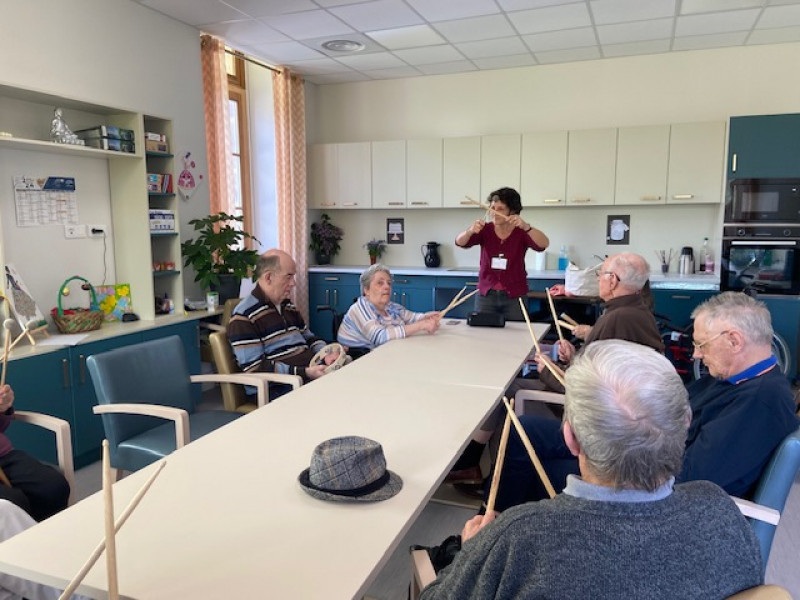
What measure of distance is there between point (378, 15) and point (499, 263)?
82.8 inches

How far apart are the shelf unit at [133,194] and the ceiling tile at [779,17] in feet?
15.0

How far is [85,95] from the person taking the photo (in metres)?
3.77

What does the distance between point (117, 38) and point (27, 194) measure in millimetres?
1297

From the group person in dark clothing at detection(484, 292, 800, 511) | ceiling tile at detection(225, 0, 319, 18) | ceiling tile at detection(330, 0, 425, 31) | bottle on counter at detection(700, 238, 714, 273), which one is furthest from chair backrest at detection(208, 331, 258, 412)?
bottle on counter at detection(700, 238, 714, 273)

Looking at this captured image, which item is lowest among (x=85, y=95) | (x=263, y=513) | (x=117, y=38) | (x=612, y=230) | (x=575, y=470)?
(x=575, y=470)

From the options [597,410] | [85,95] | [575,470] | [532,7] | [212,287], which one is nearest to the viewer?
[597,410]

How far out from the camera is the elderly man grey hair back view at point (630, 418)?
102 centimetres

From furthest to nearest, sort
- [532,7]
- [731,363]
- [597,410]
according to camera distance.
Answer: [532,7] → [731,363] → [597,410]

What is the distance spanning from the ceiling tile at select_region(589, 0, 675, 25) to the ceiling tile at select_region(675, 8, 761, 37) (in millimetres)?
265

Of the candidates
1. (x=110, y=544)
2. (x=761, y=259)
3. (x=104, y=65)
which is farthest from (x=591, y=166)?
(x=110, y=544)

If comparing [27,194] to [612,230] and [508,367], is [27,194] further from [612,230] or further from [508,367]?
[612,230]

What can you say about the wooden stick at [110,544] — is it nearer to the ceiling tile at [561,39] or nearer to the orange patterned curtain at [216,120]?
the orange patterned curtain at [216,120]

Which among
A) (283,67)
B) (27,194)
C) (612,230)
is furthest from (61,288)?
(612,230)

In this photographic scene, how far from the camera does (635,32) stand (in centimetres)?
479
